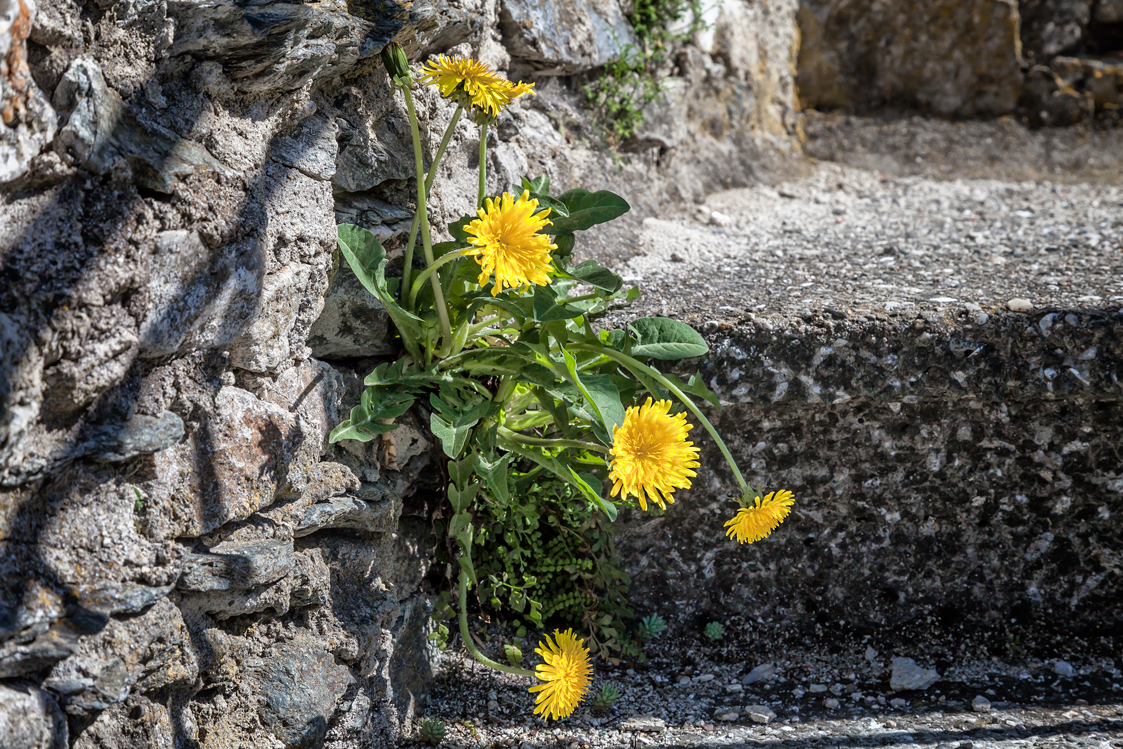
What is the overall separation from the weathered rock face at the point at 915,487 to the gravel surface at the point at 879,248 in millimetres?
135

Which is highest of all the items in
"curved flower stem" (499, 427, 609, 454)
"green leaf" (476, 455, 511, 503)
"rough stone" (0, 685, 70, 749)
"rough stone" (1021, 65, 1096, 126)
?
"rough stone" (1021, 65, 1096, 126)

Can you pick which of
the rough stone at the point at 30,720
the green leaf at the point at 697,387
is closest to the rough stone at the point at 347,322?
the green leaf at the point at 697,387

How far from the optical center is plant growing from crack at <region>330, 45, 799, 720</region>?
1504 millimetres

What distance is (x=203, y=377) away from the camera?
4.66 ft

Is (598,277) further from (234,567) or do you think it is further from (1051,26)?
(1051,26)

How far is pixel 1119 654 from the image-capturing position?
2.10m

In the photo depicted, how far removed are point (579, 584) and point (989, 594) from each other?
1.10m

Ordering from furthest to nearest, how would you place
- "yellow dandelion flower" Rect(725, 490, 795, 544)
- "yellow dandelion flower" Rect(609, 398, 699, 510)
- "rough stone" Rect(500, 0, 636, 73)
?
"rough stone" Rect(500, 0, 636, 73), "yellow dandelion flower" Rect(725, 490, 795, 544), "yellow dandelion flower" Rect(609, 398, 699, 510)

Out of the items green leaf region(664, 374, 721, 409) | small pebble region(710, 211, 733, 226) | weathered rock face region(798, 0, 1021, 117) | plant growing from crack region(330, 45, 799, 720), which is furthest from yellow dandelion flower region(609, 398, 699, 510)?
weathered rock face region(798, 0, 1021, 117)

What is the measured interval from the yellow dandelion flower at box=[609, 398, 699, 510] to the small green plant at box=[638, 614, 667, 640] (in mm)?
784

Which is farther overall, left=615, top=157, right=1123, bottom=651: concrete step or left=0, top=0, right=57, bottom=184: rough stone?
left=615, top=157, right=1123, bottom=651: concrete step

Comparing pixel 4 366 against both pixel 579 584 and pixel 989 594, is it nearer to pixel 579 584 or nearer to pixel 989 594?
pixel 579 584

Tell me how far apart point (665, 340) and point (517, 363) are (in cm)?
34

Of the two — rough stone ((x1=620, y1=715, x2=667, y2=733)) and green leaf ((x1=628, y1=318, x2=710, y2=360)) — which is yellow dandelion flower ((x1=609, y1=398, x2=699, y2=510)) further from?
rough stone ((x1=620, y1=715, x2=667, y2=733))
